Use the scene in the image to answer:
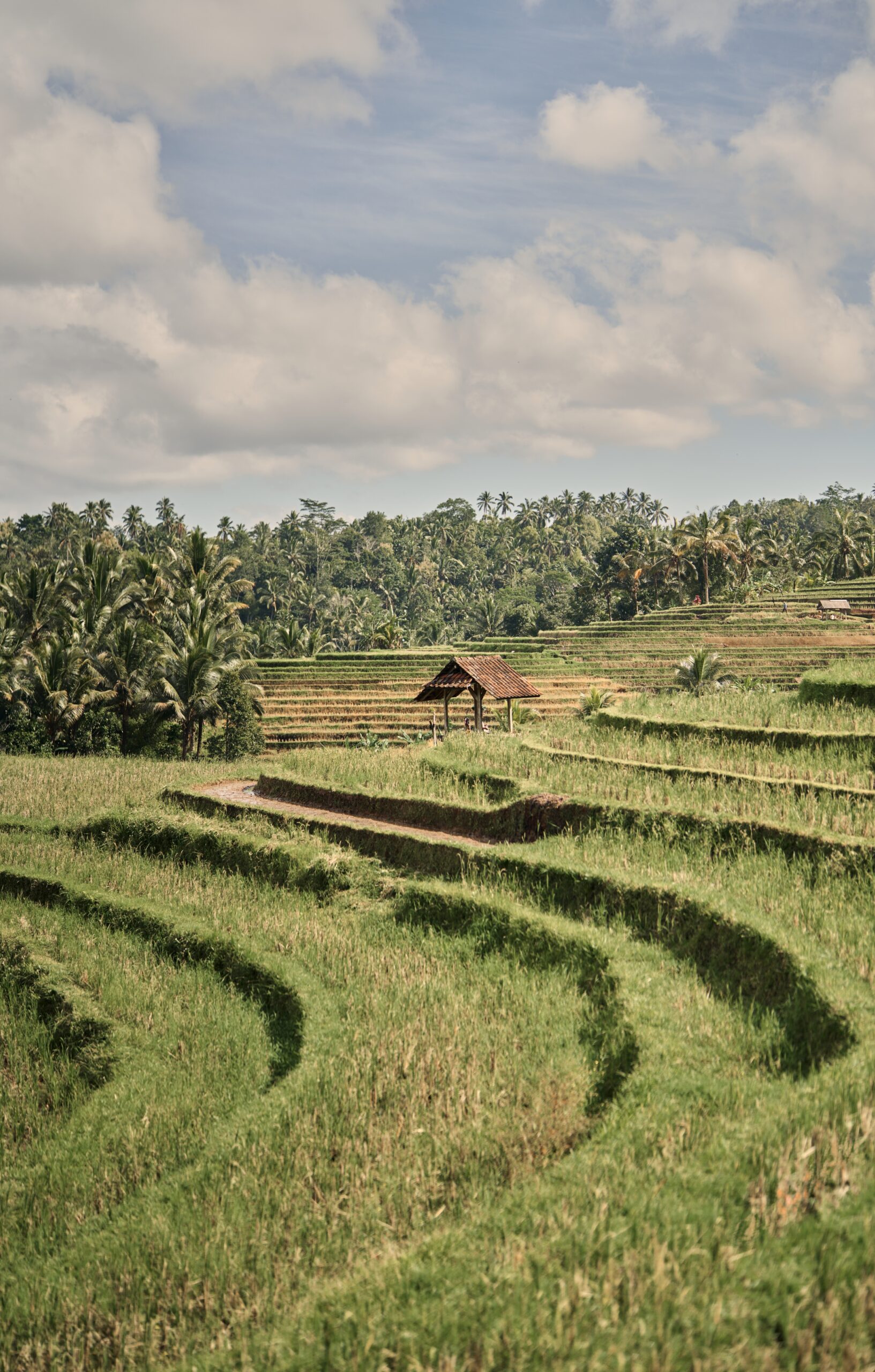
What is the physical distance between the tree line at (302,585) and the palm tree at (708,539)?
0.18 metres

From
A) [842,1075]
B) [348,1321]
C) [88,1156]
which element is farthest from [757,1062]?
[88,1156]

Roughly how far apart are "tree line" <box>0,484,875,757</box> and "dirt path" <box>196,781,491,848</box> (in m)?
12.4

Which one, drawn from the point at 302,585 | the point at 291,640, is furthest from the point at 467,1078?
the point at 302,585

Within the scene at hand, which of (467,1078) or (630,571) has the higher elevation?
(630,571)

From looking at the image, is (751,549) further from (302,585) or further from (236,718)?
(236,718)

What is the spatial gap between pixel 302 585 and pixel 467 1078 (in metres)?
73.8

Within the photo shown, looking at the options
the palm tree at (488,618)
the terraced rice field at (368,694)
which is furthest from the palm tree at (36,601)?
the palm tree at (488,618)

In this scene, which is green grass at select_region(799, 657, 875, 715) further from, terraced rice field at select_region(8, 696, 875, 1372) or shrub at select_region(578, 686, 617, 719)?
shrub at select_region(578, 686, 617, 719)

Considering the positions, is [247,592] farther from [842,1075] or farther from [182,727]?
[842,1075]

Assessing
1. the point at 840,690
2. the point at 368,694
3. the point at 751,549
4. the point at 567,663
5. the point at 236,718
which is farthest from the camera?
the point at 751,549

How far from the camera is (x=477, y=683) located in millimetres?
24484

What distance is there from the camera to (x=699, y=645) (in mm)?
48594

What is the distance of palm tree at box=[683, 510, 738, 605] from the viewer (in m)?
59.8

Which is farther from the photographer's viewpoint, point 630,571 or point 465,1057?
point 630,571
